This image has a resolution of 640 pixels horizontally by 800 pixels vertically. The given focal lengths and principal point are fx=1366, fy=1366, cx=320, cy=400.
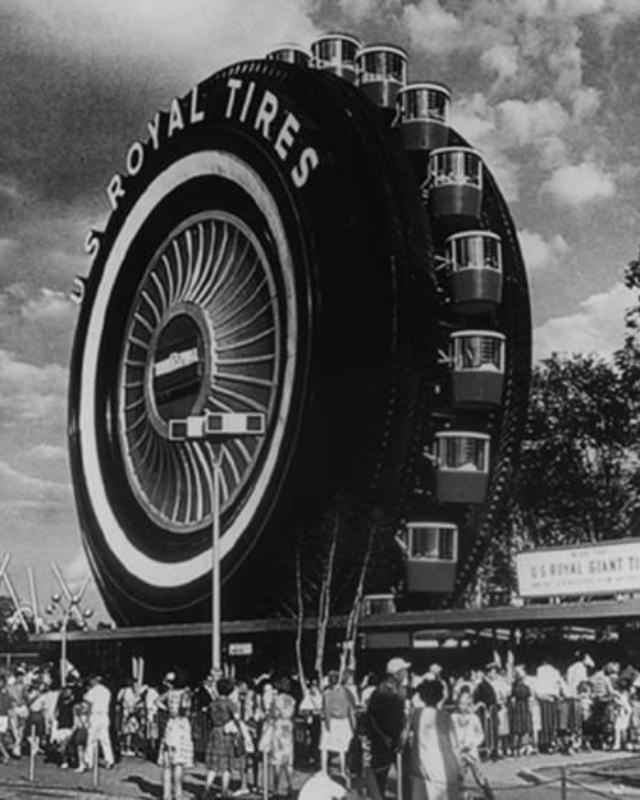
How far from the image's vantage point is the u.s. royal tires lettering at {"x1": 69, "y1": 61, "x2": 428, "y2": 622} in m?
41.4

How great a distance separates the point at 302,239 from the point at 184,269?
460 inches

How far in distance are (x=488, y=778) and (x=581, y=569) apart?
1488cm

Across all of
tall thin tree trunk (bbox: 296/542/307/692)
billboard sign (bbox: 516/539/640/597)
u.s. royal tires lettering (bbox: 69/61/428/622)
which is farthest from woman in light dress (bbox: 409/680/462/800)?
tall thin tree trunk (bbox: 296/542/307/692)

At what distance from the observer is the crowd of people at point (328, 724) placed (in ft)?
53.7

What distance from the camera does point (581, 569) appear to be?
3731cm

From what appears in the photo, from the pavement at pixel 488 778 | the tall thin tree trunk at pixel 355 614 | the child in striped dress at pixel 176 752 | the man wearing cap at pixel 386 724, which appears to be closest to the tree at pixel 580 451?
the tall thin tree trunk at pixel 355 614

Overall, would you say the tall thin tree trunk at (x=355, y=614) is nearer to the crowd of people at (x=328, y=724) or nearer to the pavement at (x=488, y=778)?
the crowd of people at (x=328, y=724)

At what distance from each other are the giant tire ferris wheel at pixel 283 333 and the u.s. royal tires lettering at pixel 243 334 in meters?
0.08

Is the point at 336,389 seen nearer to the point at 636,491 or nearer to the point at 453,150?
the point at 453,150

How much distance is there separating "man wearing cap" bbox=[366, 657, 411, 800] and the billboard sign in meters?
20.2

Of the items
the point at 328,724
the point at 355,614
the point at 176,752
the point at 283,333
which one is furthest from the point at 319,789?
the point at 283,333

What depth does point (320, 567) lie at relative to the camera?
4241 cm

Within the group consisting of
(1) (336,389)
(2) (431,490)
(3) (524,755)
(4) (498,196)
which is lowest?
(3) (524,755)

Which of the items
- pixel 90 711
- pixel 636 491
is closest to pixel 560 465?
pixel 636 491
